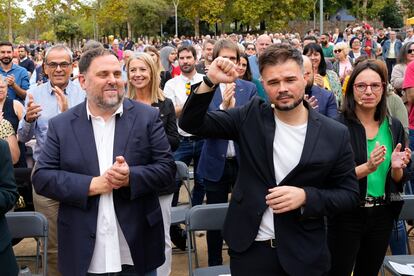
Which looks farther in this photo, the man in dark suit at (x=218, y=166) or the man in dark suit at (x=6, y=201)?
the man in dark suit at (x=218, y=166)

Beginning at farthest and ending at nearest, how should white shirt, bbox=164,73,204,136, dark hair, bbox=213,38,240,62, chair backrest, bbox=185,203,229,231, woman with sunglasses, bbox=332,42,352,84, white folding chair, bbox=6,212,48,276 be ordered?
woman with sunglasses, bbox=332,42,352,84, white shirt, bbox=164,73,204,136, dark hair, bbox=213,38,240,62, chair backrest, bbox=185,203,229,231, white folding chair, bbox=6,212,48,276

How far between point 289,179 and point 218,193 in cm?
227

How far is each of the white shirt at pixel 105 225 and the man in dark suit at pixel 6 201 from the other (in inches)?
18.0

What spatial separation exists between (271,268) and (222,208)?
4.83 feet

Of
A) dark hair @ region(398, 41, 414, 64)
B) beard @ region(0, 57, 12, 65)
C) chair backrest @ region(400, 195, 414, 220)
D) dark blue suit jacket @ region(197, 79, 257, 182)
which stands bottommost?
chair backrest @ region(400, 195, 414, 220)

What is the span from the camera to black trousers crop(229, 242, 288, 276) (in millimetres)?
2662

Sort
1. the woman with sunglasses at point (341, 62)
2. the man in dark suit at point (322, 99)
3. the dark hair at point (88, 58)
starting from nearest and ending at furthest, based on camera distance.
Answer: the dark hair at point (88, 58)
the man in dark suit at point (322, 99)
the woman with sunglasses at point (341, 62)

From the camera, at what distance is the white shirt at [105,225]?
3.02 m

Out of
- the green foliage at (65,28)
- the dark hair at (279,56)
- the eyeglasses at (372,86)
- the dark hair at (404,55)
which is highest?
the green foliage at (65,28)

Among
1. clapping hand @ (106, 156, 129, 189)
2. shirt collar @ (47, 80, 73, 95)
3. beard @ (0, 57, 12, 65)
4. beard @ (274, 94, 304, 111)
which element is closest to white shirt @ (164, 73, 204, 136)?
shirt collar @ (47, 80, 73, 95)

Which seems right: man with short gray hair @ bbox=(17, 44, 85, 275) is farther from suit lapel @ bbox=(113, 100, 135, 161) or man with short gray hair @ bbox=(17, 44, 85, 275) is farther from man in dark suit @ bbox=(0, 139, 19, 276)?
suit lapel @ bbox=(113, 100, 135, 161)

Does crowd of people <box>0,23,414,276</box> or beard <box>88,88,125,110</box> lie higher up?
beard <box>88,88,125,110</box>

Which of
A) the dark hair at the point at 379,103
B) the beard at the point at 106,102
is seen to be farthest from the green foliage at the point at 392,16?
the beard at the point at 106,102

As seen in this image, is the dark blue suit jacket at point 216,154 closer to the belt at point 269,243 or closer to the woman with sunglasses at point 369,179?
the woman with sunglasses at point 369,179
